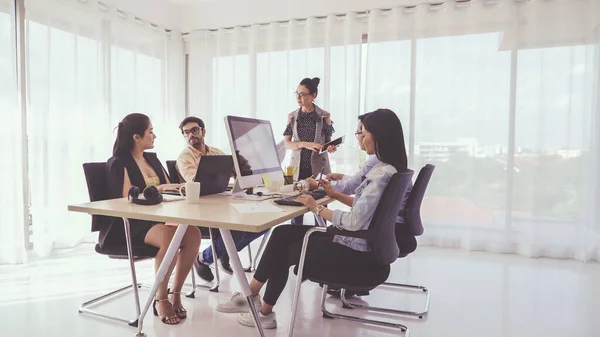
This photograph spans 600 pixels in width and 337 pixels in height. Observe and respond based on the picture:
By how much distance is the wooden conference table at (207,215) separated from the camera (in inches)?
63.8

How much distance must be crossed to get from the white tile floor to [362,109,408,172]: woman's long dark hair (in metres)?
1.00

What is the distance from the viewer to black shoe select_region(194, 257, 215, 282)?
9.99 feet

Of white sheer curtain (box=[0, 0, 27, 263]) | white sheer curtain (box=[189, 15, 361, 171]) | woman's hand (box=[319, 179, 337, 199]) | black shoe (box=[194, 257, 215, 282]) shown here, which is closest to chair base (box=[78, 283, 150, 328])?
black shoe (box=[194, 257, 215, 282])

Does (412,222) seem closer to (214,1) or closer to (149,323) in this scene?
(149,323)

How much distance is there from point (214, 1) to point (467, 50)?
2903 mm

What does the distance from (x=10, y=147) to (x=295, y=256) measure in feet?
9.02

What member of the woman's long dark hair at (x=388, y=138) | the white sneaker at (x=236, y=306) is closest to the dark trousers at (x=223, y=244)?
the white sneaker at (x=236, y=306)

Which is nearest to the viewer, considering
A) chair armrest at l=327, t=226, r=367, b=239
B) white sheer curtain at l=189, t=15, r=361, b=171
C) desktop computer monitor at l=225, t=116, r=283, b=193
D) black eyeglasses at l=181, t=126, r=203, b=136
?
chair armrest at l=327, t=226, r=367, b=239

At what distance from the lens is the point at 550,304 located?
2701 millimetres

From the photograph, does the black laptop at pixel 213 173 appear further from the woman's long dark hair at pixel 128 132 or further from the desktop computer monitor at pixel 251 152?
the woman's long dark hair at pixel 128 132

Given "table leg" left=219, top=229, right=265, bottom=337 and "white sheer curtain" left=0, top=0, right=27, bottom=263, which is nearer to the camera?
"table leg" left=219, top=229, right=265, bottom=337

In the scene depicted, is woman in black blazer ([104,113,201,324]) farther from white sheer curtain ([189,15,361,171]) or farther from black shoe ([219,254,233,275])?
white sheer curtain ([189,15,361,171])

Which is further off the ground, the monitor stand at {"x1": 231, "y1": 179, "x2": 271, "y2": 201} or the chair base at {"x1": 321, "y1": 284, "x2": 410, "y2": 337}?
the monitor stand at {"x1": 231, "y1": 179, "x2": 271, "y2": 201}

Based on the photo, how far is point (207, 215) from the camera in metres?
1.75
